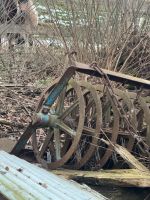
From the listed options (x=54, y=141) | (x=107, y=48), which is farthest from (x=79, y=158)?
(x=107, y=48)

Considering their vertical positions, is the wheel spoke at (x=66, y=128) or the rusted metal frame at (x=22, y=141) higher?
the wheel spoke at (x=66, y=128)

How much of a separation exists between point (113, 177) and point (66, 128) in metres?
0.84

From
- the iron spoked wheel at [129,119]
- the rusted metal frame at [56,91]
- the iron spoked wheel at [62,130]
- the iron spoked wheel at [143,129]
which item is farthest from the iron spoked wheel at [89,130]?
the iron spoked wheel at [143,129]

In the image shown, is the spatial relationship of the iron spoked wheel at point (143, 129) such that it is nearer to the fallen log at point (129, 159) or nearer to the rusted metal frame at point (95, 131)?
the fallen log at point (129, 159)

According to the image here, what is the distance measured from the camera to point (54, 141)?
570cm

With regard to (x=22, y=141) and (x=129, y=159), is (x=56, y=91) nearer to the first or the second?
(x=22, y=141)

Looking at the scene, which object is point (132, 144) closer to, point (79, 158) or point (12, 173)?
point (79, 158)

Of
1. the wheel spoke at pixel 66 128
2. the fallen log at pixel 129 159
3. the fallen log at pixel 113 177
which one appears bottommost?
the fallen log at pixel 113 177

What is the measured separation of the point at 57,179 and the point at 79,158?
75 centimetres

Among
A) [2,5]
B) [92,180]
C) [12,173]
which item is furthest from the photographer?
[2,5]

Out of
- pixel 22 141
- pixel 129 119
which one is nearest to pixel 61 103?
pixel 22 141

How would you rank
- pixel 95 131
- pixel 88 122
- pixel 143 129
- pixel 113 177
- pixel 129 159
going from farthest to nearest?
pixel 143 129
pixel 88 122
pixel 95 131
pixel 129 159
pixel 113 177

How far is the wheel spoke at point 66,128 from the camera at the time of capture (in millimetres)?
5387

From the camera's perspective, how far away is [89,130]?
5477 millimetres
